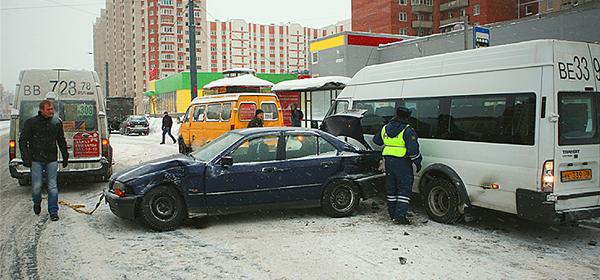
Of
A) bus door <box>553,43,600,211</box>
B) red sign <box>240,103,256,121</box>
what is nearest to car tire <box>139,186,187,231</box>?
bus door <box>553,43,600,211</box>

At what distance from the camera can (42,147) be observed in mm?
7039

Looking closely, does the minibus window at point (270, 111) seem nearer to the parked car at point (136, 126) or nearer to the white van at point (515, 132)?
the white van at point (515, 132)

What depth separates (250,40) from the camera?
404 feet

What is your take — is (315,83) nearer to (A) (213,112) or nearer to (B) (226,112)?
(A) (213,112)

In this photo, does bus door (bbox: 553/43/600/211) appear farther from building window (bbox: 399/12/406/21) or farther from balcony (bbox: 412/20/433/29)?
balcony (bbox: 412/20/433/29)

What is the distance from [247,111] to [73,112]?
185 inches

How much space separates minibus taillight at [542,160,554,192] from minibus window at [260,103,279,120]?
8778 mm

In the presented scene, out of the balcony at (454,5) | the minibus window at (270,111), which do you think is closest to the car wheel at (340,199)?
the minibus window at (270,111)

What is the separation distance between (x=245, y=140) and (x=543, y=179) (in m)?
4.09

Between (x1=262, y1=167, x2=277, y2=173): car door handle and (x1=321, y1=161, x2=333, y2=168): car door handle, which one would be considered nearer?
(x1=262, y1=167, x2=277, y2=173): car door handle

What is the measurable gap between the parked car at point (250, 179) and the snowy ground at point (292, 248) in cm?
29

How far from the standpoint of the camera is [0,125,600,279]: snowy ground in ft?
16.2

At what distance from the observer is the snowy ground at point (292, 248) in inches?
194

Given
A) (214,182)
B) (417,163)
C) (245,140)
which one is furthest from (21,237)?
(417,163)
